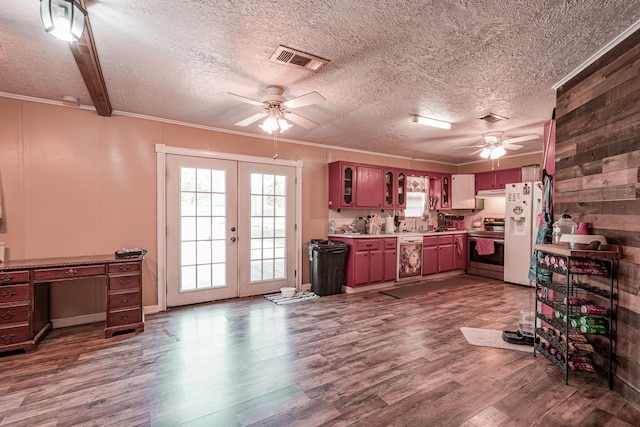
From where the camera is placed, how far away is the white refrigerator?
5371 millimetres

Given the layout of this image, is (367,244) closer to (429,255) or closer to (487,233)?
(429,255)

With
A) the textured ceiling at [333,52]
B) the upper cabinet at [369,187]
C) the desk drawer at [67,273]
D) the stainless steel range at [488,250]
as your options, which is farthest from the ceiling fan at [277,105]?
the stainless steel range at [488,250]

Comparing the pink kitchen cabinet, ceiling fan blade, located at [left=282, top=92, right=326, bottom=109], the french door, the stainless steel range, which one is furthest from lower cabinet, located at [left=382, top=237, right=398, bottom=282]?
ceiling fan blade, located at [left=282, top=92, right=326, bottom=109]

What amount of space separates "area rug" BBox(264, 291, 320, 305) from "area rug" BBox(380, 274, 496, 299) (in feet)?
3.99

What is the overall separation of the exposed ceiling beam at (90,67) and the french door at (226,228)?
3.42ft

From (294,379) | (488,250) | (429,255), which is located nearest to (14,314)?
(294,379)

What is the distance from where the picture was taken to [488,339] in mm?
3141

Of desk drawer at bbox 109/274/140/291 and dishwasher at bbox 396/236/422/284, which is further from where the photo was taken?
dishwasher at bbox 396/236/422/284

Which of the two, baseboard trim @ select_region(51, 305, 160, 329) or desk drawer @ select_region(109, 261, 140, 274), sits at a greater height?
desk drawer @ select_region(109, 261, 140, 274)

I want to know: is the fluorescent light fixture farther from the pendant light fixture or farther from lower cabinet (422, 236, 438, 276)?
the pendant light fixture

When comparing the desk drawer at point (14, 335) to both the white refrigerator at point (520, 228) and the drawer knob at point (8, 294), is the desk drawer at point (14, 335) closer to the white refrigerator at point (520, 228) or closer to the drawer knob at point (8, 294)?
the drawer knob at point (8, 294)

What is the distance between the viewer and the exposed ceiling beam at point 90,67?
2070 mm

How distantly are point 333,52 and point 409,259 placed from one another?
4269mm

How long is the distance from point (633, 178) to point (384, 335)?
7.91ft
